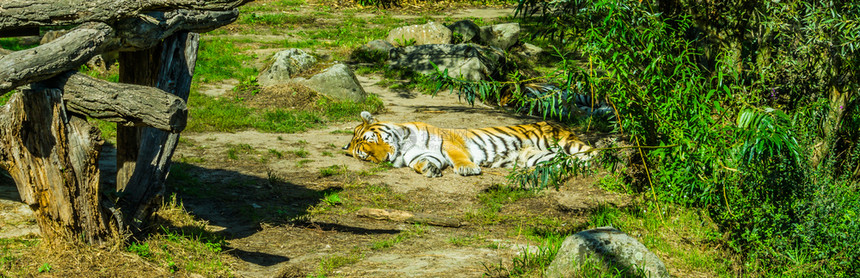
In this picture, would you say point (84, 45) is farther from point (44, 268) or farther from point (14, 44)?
point (14, 44)

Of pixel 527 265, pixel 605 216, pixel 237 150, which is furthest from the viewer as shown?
pixel 237 150

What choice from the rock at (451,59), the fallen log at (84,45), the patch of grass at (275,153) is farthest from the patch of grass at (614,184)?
the rock at (451,59)

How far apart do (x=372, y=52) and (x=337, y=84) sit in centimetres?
263

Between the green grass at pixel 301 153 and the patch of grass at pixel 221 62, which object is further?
the patch of grass at pixel 221 62

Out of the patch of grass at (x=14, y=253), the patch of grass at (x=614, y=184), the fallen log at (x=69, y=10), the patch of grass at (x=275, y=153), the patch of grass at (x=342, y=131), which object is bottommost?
the patch of grass at (x=342, y=131)

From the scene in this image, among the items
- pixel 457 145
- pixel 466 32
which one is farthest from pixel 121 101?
pixel 466 32

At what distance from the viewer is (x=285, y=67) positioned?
10805 mm

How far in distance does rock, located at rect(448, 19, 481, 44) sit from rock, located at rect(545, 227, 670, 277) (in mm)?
9608

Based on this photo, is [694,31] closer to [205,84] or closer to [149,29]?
[149,29]

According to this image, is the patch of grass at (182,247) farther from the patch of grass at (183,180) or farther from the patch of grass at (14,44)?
the patch of grass at (14,44)

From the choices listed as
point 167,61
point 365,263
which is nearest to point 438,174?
point 365,263

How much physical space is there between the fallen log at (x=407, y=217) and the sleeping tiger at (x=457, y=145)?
1.46 metres

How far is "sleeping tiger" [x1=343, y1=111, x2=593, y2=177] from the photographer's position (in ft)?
25.1

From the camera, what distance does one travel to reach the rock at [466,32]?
13773mm
